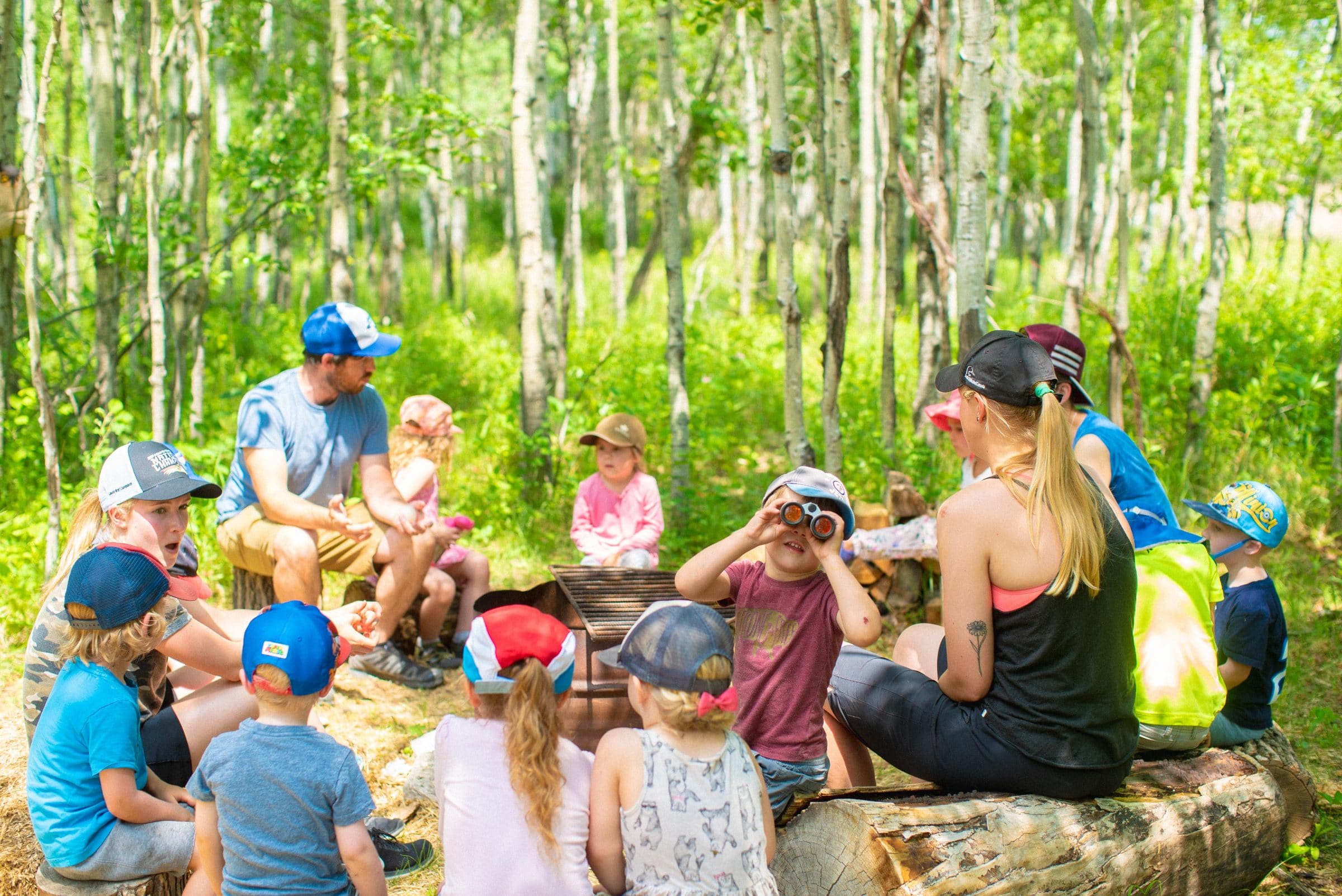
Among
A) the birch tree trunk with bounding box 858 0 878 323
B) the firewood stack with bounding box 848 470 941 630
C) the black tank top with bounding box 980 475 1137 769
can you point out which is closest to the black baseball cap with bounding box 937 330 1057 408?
the black tank top with bounding box 980 475 1137 769

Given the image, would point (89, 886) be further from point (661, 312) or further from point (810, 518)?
point (661, 312)

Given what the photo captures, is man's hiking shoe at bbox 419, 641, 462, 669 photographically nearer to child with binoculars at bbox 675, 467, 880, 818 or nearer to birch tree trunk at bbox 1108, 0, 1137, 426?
child with binoculars at bbox 675, 467, 880, 818

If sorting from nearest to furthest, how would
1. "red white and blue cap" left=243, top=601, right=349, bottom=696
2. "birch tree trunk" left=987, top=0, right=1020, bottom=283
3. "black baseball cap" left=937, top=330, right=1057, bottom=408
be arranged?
"red white and blue cap" left=243, top=601, right=349, bottom=696, "black baseball cap" left=937, top=330, right=1057, bottom=408, "birch tree trunk" left=987, top=0, right=1020, bottom=283

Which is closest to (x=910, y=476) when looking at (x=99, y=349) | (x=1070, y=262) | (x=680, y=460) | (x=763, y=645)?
(x=680, y=460)

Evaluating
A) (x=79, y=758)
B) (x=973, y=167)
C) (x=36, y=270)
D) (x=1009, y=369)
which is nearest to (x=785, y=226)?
(x=973, y=167)

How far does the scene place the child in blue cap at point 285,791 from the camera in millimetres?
2229

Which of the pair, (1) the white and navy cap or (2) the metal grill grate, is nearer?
(1) the white and navy cap

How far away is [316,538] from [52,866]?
1.96 m

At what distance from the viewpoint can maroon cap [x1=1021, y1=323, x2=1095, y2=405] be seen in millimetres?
3410

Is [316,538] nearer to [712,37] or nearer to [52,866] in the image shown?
[52,866]

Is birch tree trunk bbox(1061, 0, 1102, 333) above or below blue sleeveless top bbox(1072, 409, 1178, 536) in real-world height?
above

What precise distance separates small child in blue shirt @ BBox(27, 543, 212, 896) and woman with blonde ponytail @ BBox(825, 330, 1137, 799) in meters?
2.02

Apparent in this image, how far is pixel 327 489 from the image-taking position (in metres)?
4.38

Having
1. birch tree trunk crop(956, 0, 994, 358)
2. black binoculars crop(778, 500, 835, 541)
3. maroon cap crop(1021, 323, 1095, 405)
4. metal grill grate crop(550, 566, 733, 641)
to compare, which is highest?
birch tree trunk crop(956, 0, 994, 358)
